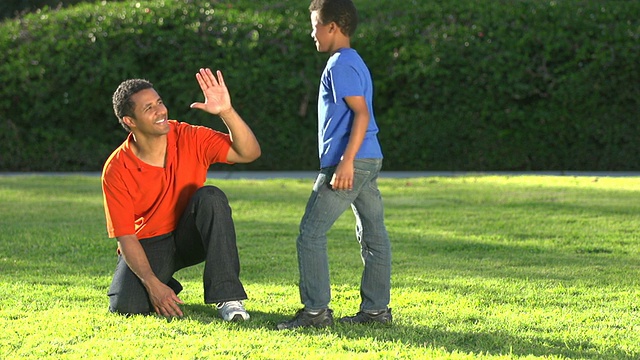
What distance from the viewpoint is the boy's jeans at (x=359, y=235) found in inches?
181

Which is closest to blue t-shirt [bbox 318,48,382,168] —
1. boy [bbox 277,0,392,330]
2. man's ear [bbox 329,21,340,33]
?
boy [bbox 277,0,392,330]

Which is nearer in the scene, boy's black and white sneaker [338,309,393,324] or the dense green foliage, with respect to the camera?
boy's black and white sneaker [338,309,393,324]

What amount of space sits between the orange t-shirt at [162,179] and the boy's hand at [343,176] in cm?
85

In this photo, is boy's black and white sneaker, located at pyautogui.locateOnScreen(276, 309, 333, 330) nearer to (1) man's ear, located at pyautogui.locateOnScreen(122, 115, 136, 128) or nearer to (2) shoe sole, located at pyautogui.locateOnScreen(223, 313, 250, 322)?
(2) shoe sole, located at pyautogui.locateOnScreen(223, 313, 250, 322)

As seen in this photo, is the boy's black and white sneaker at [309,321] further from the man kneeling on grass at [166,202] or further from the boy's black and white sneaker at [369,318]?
the man kneeling on grass at [166,202]

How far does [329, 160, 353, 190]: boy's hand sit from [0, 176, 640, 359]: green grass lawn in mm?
Result: 662

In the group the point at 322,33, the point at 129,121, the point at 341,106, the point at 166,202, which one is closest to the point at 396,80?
the point at 166,202

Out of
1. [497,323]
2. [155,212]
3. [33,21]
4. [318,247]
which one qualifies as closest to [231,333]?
[318,247]

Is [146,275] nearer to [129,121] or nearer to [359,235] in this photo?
[129,121]

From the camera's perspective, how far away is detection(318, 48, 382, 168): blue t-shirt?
4496 mm

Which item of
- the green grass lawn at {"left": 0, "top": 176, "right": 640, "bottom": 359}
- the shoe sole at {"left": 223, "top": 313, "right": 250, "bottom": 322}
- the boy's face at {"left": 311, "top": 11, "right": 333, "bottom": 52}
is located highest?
the boy's face at {"left": 311, "top": 11, "right": 333, "bottom": 52}

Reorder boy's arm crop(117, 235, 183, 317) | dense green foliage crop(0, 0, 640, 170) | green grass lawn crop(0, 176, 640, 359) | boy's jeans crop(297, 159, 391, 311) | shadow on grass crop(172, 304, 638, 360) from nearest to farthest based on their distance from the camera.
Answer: shadow on grass crop(172, 304, 638, 360)
green grass lawn crop(0, 176, 640, 359)
boy's jeans crop(297, 159, 391, 311)
boy's arm crop(117, 235, 183, 317)
dense green foliage crop(0, 0, 640, 170)

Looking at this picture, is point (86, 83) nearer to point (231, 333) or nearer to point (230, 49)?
point (230, 49)

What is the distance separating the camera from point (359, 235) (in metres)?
4.82
